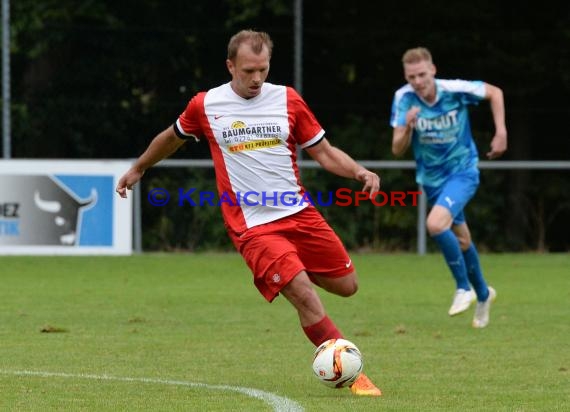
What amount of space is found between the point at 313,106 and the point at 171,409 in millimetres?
12955

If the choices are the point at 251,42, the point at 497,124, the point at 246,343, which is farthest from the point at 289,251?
the point at 497,124

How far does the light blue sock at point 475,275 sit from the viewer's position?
10805 millimetres

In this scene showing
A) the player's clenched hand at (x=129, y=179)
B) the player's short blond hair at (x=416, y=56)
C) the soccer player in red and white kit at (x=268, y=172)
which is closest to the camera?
the soccer player in red and white kit at (x=268, y=172)

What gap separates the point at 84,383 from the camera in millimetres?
7422

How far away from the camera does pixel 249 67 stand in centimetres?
716

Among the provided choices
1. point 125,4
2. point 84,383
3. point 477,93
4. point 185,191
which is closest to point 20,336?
point 84,383

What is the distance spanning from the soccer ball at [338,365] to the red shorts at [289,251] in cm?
43

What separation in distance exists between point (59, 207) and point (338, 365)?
35.5 feet

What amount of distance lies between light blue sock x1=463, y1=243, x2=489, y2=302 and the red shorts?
3403 mm

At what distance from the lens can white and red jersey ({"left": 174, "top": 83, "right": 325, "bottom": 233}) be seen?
7.38m

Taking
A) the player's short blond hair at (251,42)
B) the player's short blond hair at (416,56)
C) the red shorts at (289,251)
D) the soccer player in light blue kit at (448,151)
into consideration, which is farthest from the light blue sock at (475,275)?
the player's short blond hair at (251,42)

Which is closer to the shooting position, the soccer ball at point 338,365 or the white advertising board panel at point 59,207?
the soccer ball at point 338,365

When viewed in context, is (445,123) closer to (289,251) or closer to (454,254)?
(454,254)

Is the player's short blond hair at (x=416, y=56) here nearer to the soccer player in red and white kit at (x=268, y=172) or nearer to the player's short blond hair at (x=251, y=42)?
the soccer player in red and white kit at (x=268, y=172)
